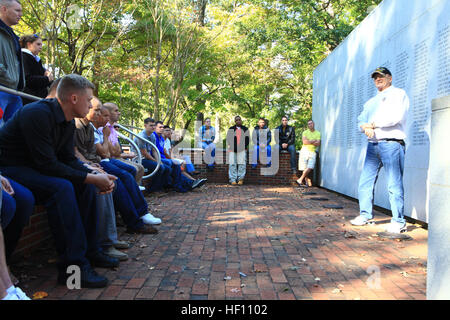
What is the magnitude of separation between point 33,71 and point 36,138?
220cm

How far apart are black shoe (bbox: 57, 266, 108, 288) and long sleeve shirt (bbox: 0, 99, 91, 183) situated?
0.73 meters

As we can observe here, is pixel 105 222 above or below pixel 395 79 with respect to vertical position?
below

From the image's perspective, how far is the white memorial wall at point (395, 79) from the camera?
4.88 m

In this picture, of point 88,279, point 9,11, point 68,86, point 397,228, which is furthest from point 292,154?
point 88,279

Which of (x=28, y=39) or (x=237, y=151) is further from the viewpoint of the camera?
(x=237, y=151)

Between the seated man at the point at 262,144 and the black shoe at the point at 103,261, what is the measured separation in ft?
28.9

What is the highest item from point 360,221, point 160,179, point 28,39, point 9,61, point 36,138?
point 28,39

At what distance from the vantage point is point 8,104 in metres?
3.54

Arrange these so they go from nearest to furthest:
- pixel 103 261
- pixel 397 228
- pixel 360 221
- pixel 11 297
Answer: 1. pixel 11 297
2. pixel 103 261
3. pixel 397 228
4. pixel 360 221

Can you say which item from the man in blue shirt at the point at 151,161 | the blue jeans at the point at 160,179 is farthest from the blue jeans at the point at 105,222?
the blue jeans at the point at 160,179

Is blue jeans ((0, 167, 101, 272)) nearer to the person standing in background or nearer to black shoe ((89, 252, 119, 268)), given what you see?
black shoe ((89, 252, 119, 268))

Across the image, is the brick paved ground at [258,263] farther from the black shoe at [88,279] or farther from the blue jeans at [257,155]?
the blue jeans at [257,155]

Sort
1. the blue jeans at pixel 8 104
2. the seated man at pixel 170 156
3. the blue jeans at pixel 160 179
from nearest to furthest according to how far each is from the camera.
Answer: the blue jeans at pixel 8 104, the blue jeans at pixel 160 179, the seated man at pixel 170 156

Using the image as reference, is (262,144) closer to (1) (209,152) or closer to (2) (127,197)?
(1) (209,152)
